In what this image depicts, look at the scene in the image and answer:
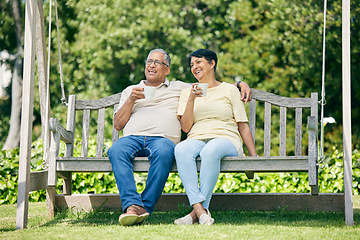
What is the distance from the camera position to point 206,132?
375cm

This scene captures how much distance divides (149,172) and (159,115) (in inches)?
22.7

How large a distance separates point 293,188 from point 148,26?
407cm

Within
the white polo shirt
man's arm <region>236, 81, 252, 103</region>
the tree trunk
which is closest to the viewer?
the white polo shirt

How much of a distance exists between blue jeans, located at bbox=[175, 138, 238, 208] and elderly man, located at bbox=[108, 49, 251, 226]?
0.10 meters

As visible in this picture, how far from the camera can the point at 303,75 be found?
26.8 ft

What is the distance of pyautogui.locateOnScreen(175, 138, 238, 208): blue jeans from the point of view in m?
3.40

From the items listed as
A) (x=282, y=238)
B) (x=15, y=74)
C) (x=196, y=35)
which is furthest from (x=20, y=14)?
(x=282, y=238)

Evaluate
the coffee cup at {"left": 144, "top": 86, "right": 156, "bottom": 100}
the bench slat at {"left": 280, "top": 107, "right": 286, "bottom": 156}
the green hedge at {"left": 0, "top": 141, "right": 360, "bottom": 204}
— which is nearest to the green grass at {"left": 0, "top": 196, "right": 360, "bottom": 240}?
the bench slat at {"left": 280, "top": 107, "right": 286, "bottom": 156}

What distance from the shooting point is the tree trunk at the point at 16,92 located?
30.6 ft

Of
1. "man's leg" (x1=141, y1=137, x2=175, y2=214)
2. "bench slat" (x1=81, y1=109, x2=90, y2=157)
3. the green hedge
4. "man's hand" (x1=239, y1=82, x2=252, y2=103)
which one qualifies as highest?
"man's hand" (x1=239, y1=82, x2=252, y2=103)

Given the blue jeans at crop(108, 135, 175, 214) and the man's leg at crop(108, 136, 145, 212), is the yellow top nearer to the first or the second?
the blue jeans at crop(108, 135, 175, 214)

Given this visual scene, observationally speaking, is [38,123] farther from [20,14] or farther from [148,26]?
[148,26]

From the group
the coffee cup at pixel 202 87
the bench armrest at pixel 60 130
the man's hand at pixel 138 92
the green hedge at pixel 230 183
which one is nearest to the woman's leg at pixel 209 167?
the coffee cup at pixel 202 87

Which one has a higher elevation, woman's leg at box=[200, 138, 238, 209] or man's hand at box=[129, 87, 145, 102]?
man's hand at box=[129, 87, 145, 102]
